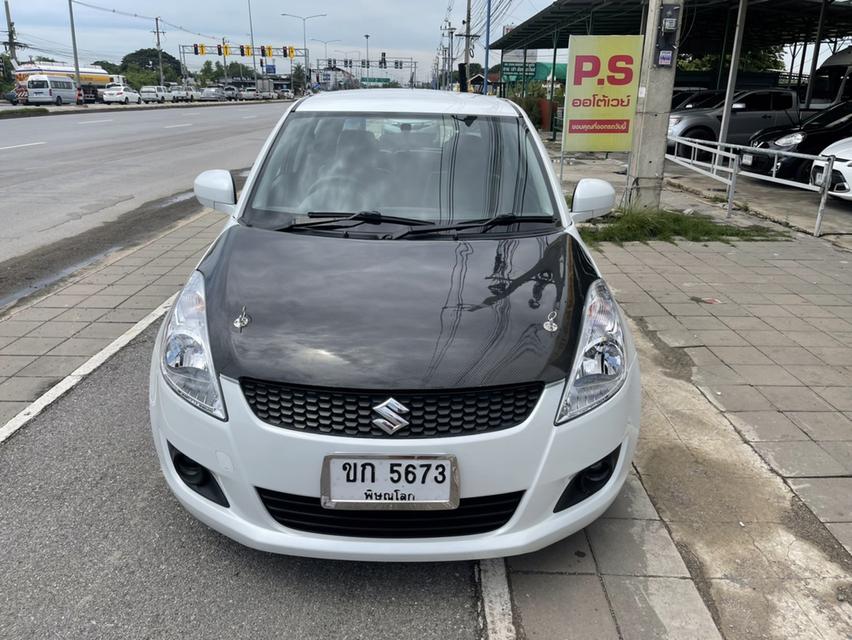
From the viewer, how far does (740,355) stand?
4.68 m

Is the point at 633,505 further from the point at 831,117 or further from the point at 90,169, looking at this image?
the point at 90,169

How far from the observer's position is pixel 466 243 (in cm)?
307

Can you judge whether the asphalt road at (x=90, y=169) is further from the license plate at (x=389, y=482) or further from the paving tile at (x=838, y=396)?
the paving tile at (x=838, y=396)

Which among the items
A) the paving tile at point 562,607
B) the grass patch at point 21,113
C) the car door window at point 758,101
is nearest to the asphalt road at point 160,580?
the paving tile at point 562,607

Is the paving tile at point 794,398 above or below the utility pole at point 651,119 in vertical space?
below

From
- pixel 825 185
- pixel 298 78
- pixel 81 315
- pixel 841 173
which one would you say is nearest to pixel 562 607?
pixel 81 315

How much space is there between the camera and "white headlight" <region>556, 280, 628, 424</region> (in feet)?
7.75

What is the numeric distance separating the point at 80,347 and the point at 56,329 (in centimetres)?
50

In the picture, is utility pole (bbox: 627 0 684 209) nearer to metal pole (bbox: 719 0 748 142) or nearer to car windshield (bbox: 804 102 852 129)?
car windshield (bbox: 804 102 852 129)

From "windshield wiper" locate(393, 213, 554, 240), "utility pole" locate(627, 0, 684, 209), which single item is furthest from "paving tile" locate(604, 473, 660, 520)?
"utility pole" locate(627, 0, 684, 209)

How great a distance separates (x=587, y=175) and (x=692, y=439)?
12.7 m

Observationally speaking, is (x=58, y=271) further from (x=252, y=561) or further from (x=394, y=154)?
(x=252, y=561)

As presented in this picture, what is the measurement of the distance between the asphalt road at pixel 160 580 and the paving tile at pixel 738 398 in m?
2.13

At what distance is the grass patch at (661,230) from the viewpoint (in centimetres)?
824
